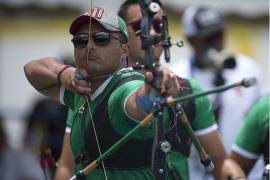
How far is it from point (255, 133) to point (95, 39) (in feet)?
5.67

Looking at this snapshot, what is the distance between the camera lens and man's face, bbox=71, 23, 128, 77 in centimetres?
487

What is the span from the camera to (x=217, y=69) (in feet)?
26.1

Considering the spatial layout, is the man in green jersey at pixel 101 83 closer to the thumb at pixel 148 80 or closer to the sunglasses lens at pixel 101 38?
the sunglasses lens at pixel 101 38

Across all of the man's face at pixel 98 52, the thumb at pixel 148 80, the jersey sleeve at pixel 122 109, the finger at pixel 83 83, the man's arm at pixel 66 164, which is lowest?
the man's arm at pixel 66 164

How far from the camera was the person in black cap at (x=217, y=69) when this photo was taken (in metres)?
7.64

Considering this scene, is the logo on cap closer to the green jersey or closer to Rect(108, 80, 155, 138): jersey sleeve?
Rect(108, 80, 155, 138): jersey sleeve

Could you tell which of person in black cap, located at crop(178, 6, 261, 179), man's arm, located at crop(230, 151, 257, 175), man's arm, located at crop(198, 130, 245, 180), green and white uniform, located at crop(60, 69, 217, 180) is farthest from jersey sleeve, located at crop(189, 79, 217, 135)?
person in black cap, located at crop(178, 6, 261, 179)

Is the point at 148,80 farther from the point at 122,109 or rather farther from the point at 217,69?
the point at 217,69

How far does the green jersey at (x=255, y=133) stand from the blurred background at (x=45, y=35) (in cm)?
566

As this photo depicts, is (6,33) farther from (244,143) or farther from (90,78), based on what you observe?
(90,78)

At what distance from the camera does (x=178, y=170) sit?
213 inches

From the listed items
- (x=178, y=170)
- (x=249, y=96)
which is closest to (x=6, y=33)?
(x=249, y=96)

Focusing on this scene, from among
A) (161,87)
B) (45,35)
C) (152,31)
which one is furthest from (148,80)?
(45,35)

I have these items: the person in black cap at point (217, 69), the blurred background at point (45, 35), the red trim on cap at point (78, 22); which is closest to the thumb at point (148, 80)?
the red trim on cap at point (78, 22)
